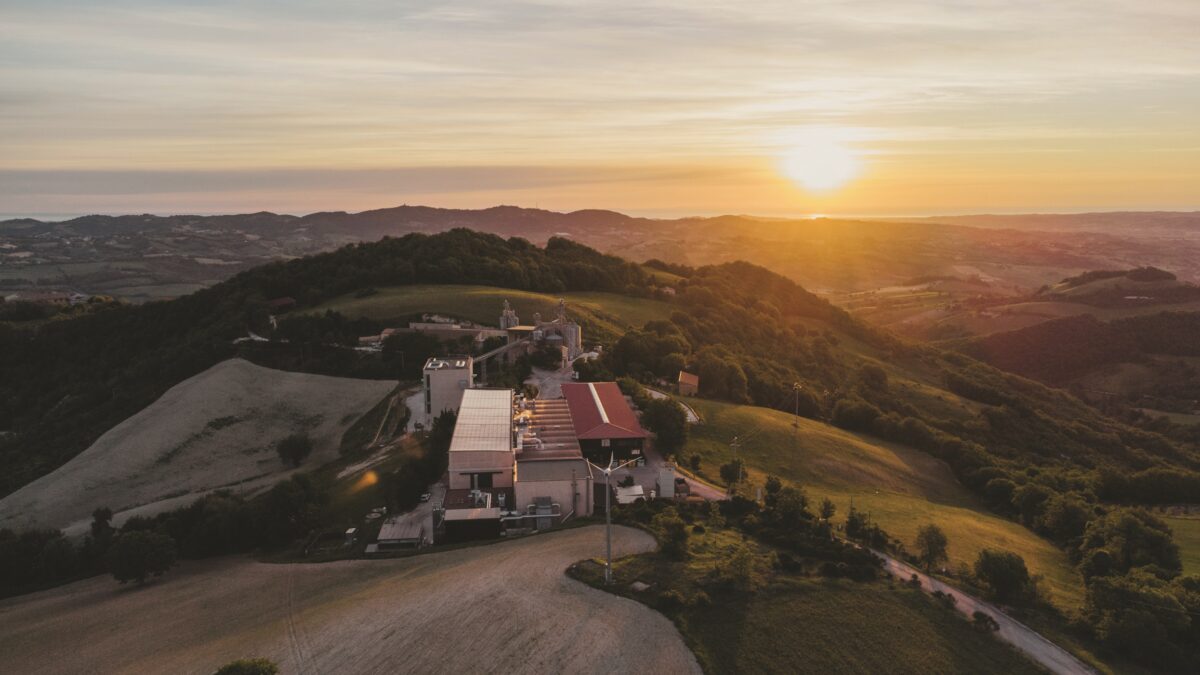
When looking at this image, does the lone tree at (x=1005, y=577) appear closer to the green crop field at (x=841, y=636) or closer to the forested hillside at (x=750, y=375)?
the forested hillside at (x=750, y=375)

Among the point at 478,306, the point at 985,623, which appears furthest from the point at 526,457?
the point at 478,306

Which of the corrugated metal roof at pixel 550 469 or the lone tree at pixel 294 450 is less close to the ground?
the corrugated metal roof at pixel 550 469

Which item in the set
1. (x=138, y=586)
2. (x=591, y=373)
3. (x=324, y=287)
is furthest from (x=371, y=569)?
(x=324, y=287)

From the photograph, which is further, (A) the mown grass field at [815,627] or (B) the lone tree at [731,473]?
(B) the lone tree at [731,473]

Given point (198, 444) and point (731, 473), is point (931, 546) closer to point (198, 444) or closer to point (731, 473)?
point (731, 473)

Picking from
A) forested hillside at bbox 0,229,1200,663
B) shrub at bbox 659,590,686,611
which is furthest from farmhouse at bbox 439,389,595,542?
forested hillside at bbox 0,229,1200,663

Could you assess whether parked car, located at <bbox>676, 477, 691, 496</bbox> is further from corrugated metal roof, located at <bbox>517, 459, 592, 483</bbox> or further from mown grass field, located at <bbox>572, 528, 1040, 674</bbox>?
mown grass field, located at <bbox>572, 528, 1040, 674</bbox>

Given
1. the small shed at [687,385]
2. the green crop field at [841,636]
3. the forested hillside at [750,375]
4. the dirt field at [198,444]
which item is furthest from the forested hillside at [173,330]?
the green crop field at [841,636]

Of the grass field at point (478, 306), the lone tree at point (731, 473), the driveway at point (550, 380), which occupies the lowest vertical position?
the lone tree at point (731, 473)
